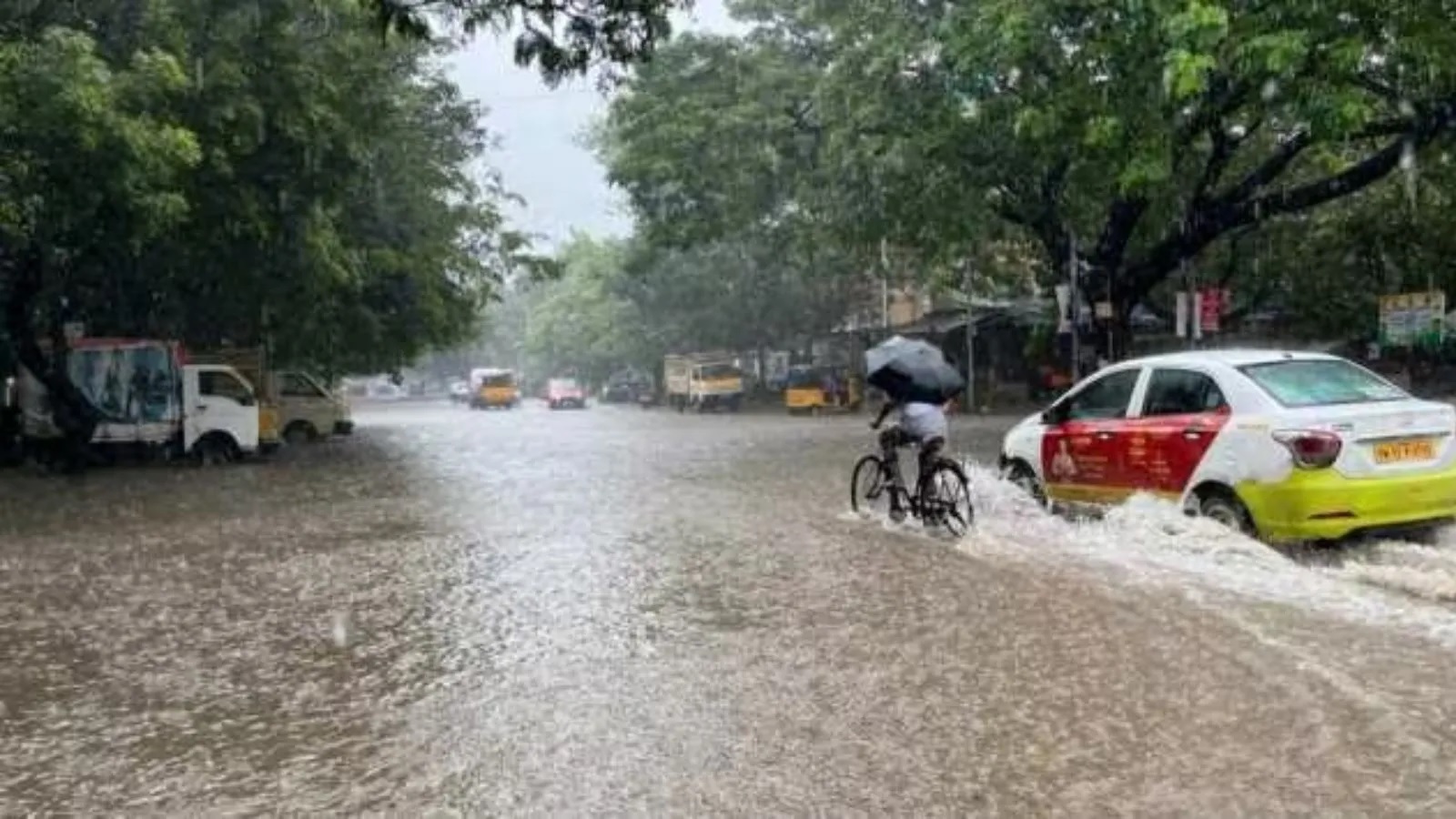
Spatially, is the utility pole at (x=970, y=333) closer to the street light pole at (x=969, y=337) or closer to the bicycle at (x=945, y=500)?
the street light pole at (x=969, y=337)

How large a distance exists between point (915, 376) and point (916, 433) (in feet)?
1.58

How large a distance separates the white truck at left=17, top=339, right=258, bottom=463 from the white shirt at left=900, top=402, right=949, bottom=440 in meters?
14.4

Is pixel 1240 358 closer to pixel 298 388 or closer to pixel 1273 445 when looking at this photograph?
pixel 1273 445

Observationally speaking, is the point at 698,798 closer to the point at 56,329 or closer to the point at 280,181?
the point at 280,181

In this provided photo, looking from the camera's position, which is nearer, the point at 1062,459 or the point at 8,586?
the point at 8,586

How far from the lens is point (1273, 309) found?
31.8m

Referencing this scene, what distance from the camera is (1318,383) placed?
369 inches

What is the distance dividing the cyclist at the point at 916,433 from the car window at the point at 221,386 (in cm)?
1410

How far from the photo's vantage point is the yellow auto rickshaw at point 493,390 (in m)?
62.2

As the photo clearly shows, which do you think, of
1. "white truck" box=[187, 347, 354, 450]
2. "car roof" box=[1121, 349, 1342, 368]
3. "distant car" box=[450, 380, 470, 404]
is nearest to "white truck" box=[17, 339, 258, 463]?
"white truck" box=[187, 347, 354, 450]

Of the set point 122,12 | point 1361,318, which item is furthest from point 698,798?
point 1361,318

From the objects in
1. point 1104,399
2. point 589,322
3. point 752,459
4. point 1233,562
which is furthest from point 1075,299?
point 589,322

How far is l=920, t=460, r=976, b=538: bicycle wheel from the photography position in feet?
36.6

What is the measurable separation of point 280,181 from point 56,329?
15.5 ft
